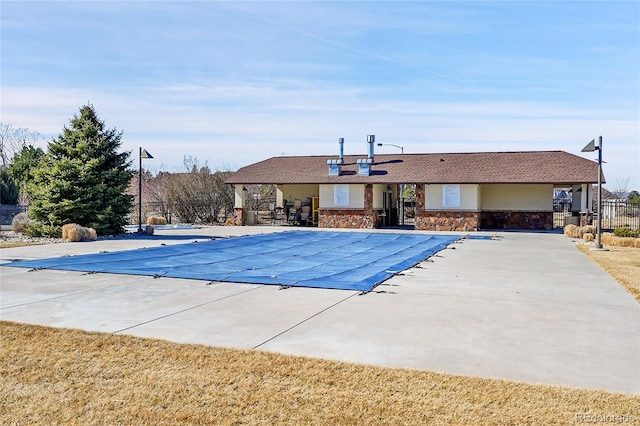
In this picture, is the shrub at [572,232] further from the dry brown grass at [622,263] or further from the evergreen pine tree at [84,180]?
the evergreen pine tree at [84,180]

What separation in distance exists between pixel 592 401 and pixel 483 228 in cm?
2283

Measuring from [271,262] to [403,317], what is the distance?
230 inches

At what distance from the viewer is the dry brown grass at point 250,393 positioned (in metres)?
3.48

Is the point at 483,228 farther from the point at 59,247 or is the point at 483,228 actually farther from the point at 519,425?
the point at 519,425

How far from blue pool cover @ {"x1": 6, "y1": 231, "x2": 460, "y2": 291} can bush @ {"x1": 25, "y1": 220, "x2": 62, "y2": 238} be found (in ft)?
20.2

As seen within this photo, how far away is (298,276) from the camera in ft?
31.6

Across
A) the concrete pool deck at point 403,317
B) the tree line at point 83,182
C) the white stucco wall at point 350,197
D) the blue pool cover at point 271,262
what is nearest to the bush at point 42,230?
the tree line at point 83,182

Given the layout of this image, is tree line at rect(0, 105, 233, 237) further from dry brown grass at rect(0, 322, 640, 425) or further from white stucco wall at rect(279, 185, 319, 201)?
dry brown grass at rect(0, 322, 640, 425)

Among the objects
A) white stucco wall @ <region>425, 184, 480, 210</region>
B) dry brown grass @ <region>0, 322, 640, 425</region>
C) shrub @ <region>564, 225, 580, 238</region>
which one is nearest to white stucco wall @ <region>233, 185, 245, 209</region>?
white stucco wall @ <region>425, 184, 480, 210</region>

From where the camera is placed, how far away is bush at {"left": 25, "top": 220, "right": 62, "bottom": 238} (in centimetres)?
1853

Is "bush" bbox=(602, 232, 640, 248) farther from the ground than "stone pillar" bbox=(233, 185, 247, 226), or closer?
closer

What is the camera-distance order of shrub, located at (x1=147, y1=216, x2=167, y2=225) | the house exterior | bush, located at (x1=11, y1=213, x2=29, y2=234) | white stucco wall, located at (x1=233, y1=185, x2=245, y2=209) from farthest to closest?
white stucco wall, located at (x1=233, y1=185, x2=245, y2=209), shrub, located at (x1=147, y1=216, x2=167, y2=225), the house exterior, bush, located at (x1=11, y1=213, x2=29, y2=234)

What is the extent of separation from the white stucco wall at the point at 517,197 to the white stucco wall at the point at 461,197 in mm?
1731

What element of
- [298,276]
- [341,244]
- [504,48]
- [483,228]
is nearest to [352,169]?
[483,228]
